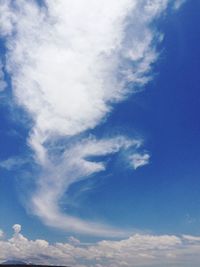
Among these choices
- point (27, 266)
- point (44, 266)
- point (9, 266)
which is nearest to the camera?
point (9, 266)

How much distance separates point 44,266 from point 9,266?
1164 inches

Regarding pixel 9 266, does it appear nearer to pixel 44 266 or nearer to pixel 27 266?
pixel 27 266

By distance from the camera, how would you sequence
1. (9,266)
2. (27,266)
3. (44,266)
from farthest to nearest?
(44,266) < (27,266) < (9,266)

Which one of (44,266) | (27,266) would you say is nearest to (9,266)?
(27,266)

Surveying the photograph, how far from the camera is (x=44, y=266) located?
454ft

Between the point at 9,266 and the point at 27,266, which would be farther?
the point at 27,266

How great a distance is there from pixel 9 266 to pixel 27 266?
16.4 m

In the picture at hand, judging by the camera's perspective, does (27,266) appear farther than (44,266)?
No

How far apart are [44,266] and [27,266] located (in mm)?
13313

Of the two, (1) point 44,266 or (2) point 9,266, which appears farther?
(1) point 44,266

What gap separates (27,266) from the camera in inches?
5017

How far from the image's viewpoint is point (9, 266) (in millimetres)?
112938
